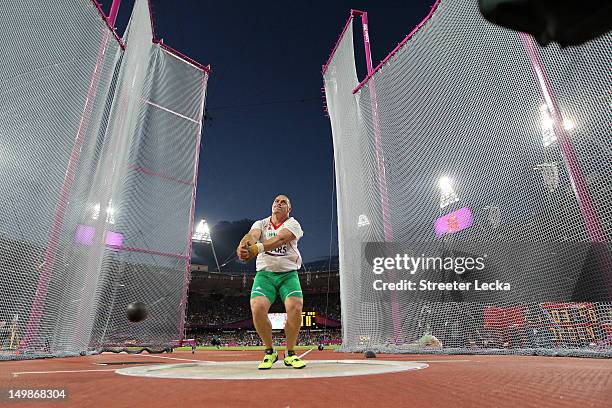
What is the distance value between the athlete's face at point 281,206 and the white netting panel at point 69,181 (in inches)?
130

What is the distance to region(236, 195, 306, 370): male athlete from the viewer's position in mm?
3154

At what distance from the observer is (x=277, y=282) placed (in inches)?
130

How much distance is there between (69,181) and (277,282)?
3.64 metres

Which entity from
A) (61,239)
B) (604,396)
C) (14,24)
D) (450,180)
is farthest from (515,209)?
(14,24)

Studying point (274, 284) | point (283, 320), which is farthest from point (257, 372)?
point (283, 320)

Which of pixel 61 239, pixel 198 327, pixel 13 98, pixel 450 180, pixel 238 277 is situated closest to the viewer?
pixel 13 98

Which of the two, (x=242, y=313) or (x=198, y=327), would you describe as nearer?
(x=198, y=327)

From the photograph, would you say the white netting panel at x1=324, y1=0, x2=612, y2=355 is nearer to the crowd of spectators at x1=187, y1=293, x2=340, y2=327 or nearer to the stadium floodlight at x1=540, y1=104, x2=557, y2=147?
the stadium floodlight at x1=540, y1=104, x2=557, y2=147

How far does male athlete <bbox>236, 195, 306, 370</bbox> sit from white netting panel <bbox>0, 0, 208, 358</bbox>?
3.30m

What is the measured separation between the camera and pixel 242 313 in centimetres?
3064

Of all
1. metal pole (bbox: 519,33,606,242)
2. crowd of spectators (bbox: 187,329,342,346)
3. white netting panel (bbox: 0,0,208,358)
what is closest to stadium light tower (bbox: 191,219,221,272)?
crowd of spectators (bbox: 187,329,342,346)

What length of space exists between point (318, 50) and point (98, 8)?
46026mm

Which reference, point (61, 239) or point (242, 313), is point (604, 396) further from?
point (242, 313)

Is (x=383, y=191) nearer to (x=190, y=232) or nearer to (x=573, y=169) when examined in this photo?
(x=573, y=169)
